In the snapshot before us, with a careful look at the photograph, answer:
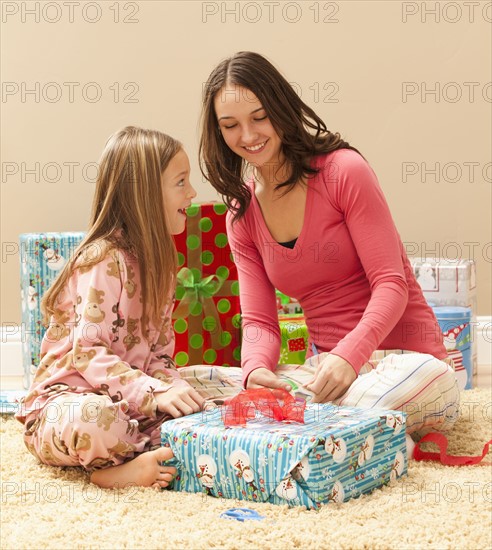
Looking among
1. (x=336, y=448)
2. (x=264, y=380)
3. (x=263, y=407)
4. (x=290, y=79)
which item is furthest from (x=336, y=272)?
(x=290, y=79)

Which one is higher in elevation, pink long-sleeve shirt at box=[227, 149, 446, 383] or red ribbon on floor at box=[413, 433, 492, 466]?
pink long-sleeve shirt at box=[227, 149, 446, 383]

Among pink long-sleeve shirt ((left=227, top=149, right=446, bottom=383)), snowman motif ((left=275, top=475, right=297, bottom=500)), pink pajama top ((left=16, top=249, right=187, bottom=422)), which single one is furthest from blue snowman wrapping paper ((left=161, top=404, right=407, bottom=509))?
pink long-sleeve shirt ((left=227, top=149, right=446, bottom=383))

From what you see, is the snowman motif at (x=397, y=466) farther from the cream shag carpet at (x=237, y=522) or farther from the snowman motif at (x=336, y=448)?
the snowman motif at (x=336, y=448)

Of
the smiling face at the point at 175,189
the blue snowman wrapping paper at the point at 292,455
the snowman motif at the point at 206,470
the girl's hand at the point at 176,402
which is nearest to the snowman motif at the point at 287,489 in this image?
the blue snowman wrapping paper at the point at 292,455

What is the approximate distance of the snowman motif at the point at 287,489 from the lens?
3.64 feet

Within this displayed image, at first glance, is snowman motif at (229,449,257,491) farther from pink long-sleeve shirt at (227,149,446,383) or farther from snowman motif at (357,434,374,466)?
pink long-sleeve shirt at (227,149,446,383)

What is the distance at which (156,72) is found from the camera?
7.64ft

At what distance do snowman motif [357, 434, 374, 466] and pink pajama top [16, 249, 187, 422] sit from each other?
312 millimetres

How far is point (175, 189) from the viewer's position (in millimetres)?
1433

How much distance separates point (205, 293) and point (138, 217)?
0.66 metres

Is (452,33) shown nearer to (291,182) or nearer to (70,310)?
(291,182)

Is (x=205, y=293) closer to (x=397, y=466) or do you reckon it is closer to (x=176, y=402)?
(x=176, y=402)

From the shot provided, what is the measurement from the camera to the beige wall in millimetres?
2312

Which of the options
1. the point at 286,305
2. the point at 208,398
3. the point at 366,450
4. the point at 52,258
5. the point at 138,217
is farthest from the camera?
the point at 286,305
